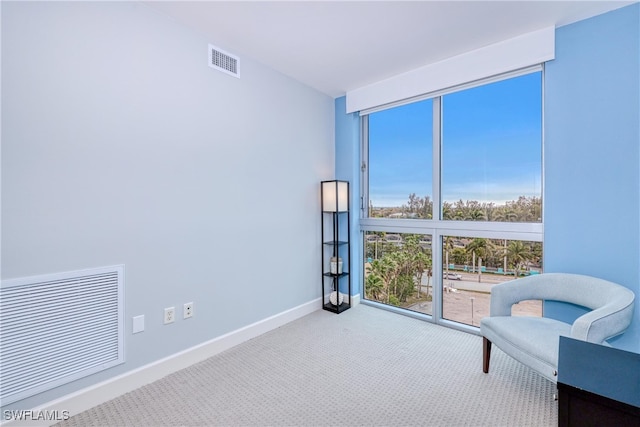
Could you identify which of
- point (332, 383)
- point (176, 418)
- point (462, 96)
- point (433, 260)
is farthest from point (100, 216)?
point (462, 96)

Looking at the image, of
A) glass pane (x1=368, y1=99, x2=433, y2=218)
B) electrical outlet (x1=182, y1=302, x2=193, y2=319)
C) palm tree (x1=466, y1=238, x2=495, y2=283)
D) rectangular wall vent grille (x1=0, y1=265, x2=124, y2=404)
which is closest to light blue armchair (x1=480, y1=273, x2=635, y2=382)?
palm tree (x1=466, y1=238, x2=495, y2=283)

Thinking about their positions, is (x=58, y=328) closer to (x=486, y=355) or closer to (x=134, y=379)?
(x=134, y=379)

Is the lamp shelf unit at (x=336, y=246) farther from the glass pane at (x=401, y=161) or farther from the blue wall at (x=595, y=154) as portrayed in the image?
the blue wall at (x=595, y=154)

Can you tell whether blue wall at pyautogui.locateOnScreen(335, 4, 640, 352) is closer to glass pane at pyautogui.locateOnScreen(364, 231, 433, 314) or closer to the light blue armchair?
the light blue armchair

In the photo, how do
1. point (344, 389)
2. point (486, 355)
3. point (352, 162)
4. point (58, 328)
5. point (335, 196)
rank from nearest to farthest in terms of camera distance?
1. point (58, 328)
2. point (344, 389)
3. point (486, 355)
4. point (335, 196)
5. point (352, 162)

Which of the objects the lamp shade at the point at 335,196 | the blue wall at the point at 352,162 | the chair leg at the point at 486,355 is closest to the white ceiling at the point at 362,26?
the blue wall at the point at 352,162

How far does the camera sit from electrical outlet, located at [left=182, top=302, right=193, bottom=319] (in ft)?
7.14

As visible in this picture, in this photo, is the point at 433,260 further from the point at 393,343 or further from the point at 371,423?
the point at 371,423

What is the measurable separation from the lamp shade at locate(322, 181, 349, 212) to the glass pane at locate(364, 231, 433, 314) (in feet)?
1.78

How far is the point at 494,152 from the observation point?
8.60ft

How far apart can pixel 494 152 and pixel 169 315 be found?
293 centimetres

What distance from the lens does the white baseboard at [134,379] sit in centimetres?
157

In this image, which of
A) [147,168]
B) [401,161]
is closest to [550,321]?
[401,161]

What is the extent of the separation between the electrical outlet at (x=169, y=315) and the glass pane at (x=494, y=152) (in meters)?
2.48
